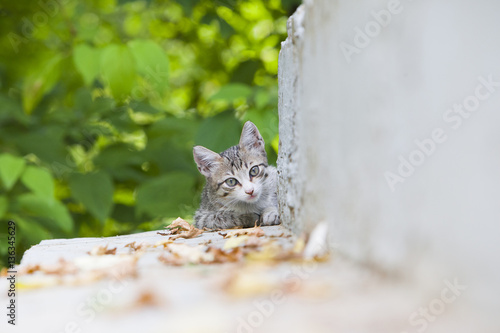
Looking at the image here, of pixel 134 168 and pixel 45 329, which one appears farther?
pixel 134 168

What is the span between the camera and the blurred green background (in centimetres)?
384

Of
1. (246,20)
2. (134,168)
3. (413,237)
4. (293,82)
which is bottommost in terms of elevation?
(413,237)

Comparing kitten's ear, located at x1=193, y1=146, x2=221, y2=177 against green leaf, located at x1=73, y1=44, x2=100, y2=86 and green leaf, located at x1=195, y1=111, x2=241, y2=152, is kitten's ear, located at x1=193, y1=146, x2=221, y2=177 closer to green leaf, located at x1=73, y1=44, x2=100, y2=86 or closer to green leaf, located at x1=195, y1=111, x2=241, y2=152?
green leaf, located at x1=195, y1=111, x2=241, y2=152

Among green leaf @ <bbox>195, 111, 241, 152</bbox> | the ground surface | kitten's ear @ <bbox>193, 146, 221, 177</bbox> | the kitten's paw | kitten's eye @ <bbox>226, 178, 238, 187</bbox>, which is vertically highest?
green leaf @ <bbox>195, 111, 241, 152</bbox>

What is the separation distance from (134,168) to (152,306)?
12.6 feet

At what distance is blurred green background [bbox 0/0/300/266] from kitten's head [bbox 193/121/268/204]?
0.09 metres

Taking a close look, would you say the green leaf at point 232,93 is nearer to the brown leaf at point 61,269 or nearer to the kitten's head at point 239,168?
the kitten's head at point 239,168

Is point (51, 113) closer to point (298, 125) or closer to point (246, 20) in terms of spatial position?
point (246, 20)

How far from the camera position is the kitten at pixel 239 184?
3582 mm

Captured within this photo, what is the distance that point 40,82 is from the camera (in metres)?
4.70

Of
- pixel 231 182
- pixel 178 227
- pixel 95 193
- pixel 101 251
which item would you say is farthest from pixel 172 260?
pixel 95 193

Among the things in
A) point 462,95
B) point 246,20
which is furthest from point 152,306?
point 246,20

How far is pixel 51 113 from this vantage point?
5027 mm

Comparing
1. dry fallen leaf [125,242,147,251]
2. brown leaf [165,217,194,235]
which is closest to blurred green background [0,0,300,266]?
brown leaf [165,217,194,235]
